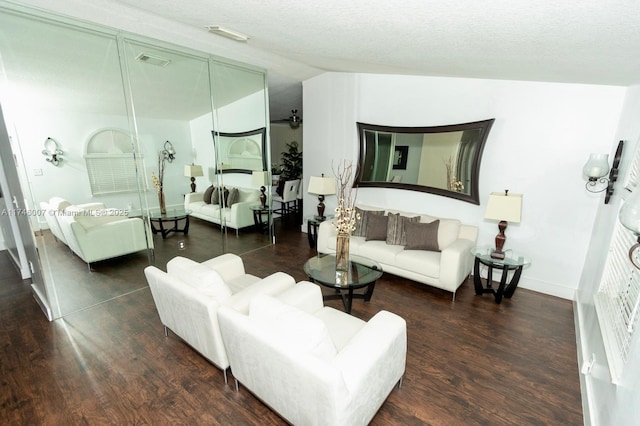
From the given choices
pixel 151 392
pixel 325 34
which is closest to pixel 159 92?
pixel 325 34

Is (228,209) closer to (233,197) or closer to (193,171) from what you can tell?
(233,197)

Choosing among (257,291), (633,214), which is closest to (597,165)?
(633,214)

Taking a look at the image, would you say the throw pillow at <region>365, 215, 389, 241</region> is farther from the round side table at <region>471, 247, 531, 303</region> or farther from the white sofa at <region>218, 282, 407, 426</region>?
the white sofa at <region>218, 282, 407, 426</region>

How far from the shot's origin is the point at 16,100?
2396mm

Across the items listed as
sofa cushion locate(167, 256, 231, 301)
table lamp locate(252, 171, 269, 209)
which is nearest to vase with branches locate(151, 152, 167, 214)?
table lamp locate(252, 171, 269, 209)

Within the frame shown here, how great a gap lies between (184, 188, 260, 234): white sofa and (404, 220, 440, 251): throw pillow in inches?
95.6

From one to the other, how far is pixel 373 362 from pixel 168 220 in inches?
127

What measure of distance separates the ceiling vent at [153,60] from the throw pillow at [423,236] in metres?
3.55

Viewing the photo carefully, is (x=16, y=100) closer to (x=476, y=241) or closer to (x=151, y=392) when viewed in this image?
(x=151, y=392)

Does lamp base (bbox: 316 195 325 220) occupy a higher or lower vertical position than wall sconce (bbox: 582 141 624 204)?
lower

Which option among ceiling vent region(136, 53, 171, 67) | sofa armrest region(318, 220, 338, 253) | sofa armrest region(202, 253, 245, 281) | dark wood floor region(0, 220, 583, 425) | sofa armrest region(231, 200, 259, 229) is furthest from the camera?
sofa armrest region(231, 200, 259, 229)

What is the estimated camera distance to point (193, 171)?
379 centimetres

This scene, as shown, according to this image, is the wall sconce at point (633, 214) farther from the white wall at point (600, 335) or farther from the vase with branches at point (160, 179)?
the vase with branches at point (160, 179)

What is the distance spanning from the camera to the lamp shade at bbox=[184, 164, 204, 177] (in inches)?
147
